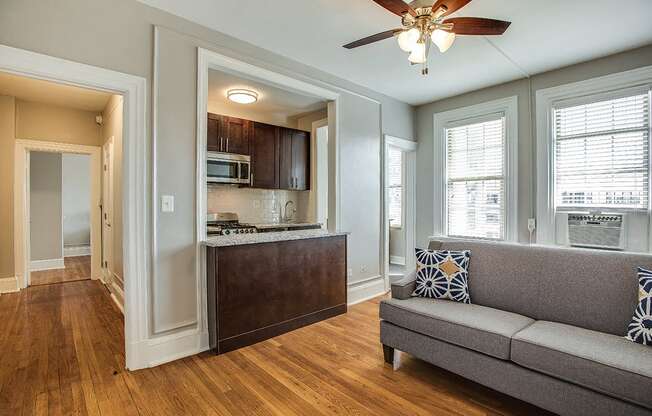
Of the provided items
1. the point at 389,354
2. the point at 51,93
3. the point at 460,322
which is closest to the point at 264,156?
the point at 51,93

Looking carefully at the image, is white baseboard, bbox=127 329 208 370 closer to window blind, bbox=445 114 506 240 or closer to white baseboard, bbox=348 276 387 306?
white baseboard, bbox=348 276 387 306

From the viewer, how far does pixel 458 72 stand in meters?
3.77

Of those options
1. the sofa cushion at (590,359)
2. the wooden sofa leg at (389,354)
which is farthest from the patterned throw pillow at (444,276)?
the sofa cushion at (590,359)

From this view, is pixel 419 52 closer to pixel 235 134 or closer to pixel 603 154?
pixel 603 154

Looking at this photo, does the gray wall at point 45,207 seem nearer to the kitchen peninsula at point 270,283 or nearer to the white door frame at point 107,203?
the white door frame at point 107,203

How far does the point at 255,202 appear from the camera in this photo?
535 centimetres

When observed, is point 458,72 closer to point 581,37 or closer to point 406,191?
point 581,37

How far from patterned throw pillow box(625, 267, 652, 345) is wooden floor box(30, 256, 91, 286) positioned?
6680 millimetres

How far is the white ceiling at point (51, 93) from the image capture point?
12.8 feet

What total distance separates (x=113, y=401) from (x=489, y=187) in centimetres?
439

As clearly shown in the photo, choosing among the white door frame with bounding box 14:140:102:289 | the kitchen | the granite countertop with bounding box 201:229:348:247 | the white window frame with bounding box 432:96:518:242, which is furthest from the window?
the white door frame with bounding box 14:140:102:289

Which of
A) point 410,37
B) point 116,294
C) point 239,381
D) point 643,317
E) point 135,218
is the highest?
point 410,37

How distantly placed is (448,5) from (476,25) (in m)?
0.35

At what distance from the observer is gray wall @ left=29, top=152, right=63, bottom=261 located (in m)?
5.93
